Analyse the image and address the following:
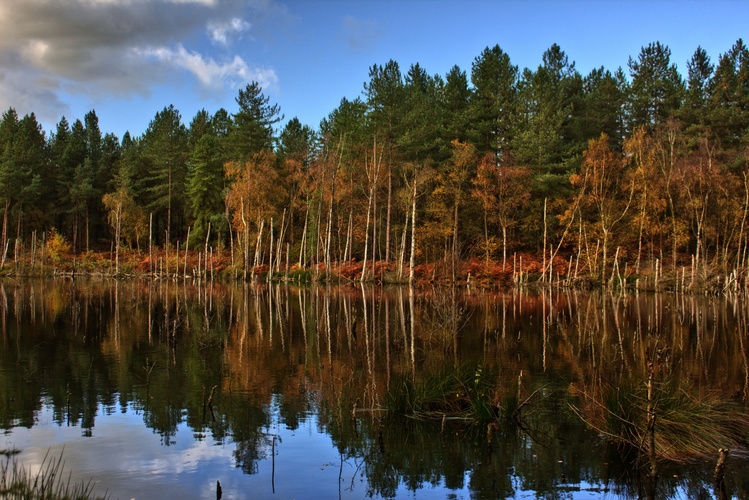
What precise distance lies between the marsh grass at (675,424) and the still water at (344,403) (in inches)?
7.2

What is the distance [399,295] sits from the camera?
1340 inches

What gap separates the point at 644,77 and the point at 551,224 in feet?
59.6

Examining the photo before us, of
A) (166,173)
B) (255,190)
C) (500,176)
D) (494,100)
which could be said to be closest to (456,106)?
(494,100)

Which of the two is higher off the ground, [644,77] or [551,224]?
[644,77]

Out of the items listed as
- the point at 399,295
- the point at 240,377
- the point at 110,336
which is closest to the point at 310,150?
the point at 399,295

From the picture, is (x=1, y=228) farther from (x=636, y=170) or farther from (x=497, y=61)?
(x=636, y=170)

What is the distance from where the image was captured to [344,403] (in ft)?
34.3

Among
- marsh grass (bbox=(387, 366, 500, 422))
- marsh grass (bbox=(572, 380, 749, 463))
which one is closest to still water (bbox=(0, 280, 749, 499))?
marsh grass (bbox=(387, 366, 500, 422))

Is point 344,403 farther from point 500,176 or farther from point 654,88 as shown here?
point 654,88

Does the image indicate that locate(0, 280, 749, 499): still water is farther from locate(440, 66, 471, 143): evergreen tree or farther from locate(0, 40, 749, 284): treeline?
→ locate(440, 66, 471, 143): evergreen tree

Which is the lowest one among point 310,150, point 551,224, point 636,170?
point 551,224

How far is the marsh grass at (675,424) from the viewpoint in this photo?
24.7 feet

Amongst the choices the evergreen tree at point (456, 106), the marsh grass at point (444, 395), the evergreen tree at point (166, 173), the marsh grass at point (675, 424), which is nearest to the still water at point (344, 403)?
the marsh grass at point (444, 395)

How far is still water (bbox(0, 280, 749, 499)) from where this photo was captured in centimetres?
718
